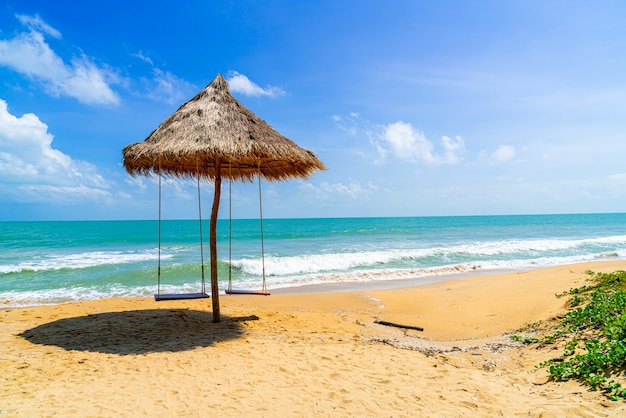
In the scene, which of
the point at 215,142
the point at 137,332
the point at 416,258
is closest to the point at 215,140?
the point at 215,142

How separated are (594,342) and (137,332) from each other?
209 inches

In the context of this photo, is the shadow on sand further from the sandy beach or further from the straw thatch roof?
the straw thatch roof

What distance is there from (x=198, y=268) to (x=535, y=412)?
12754 mm

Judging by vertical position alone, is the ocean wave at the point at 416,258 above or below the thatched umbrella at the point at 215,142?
below

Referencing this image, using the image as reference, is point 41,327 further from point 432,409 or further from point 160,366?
point 432,409

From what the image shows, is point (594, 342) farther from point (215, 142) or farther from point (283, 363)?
point (215, 142)

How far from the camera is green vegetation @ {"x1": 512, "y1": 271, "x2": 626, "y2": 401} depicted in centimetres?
288

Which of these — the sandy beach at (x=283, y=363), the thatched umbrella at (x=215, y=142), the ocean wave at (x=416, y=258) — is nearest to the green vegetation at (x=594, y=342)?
the sandy beach at (x=283, y=363)

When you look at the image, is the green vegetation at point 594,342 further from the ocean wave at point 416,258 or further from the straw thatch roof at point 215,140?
the ocean wave at point 416,258

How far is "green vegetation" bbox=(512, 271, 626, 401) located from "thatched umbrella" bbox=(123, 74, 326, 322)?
12.1 ft

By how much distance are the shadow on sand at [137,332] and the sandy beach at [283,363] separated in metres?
0.03

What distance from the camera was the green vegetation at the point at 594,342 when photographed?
288 centimetres

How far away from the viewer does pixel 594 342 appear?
3512 mm

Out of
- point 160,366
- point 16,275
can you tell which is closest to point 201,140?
point 160,366
